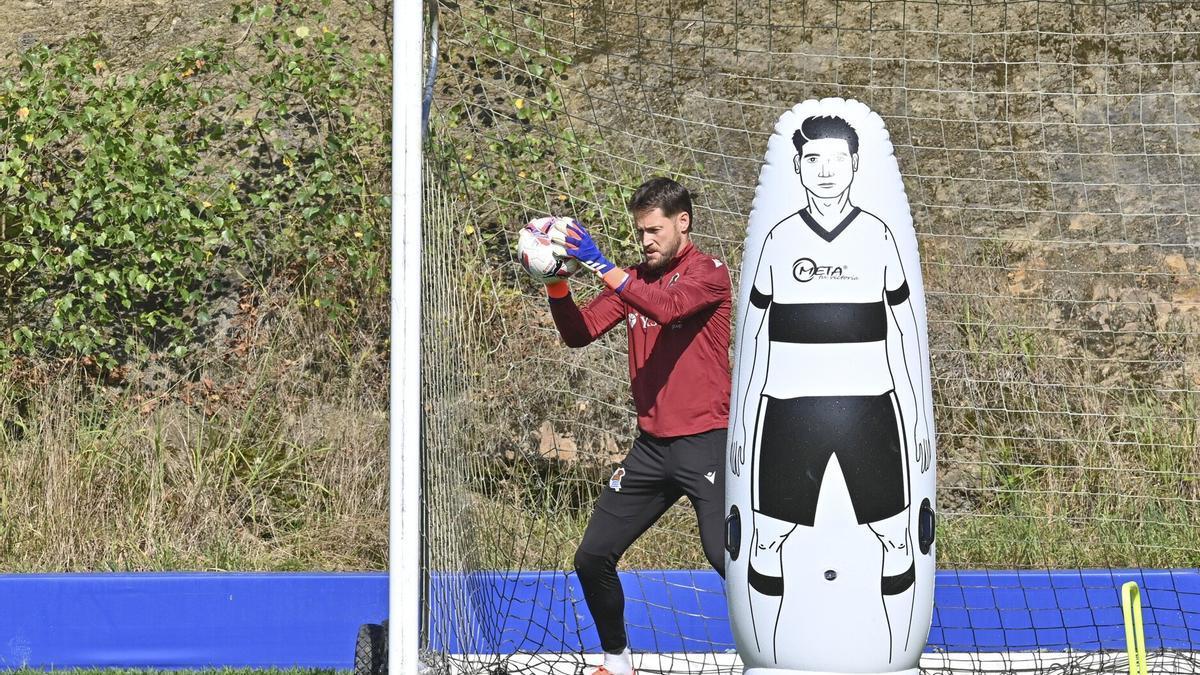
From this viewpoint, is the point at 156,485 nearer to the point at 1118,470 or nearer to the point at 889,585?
the point at 889,585

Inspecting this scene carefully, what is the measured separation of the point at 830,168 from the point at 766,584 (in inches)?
39.5

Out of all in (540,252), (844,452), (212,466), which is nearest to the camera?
(844,452)

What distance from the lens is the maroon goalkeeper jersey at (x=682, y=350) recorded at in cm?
384

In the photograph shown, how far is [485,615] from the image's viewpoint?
15.2 feet

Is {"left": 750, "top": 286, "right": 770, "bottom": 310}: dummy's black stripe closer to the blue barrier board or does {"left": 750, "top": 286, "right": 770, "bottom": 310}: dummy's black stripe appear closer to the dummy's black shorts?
the dummy's black shorts

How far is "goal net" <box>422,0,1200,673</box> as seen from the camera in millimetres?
4914

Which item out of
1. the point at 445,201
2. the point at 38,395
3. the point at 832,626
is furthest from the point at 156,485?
the point at 832,626

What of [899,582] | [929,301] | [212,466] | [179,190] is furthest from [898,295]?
[179,190]

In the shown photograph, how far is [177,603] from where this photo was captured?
4812 millimetres

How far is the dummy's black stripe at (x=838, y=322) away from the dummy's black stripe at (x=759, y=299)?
0.30 ft

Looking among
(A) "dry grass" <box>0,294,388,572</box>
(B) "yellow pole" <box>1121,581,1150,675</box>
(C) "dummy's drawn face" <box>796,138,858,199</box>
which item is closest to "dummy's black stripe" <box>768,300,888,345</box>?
(C) "dummy's drawn face" <box>796,138,858,199</box>

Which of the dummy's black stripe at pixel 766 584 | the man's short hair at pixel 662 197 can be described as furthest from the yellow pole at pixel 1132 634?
the man's short hair at pixel 662 197

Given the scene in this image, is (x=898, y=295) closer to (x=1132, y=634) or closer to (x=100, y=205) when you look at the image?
(x=1132, y=634)

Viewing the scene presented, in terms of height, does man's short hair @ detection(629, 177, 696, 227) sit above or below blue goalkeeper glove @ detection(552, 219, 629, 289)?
above
